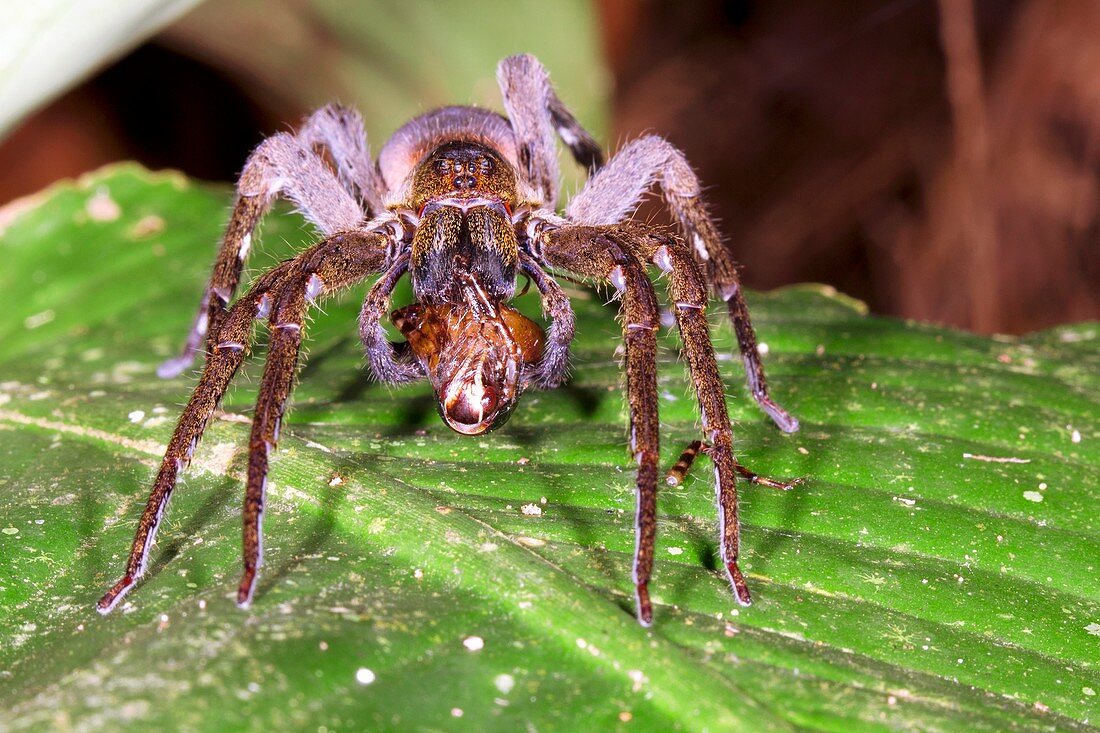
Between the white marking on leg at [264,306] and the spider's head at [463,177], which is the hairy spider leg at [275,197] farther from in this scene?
the white marking on leg at [264,306]

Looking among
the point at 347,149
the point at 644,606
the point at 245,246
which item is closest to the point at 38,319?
the point at 245,246

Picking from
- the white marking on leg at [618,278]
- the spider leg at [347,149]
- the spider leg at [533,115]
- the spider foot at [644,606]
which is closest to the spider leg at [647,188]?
the spider leg at [533,115]

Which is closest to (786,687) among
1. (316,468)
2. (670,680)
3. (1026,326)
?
(670,680)

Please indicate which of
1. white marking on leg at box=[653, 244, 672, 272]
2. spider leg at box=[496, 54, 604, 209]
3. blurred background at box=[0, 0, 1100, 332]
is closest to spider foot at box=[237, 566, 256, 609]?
white marking on leg at box=[653, 244, 672, 272]

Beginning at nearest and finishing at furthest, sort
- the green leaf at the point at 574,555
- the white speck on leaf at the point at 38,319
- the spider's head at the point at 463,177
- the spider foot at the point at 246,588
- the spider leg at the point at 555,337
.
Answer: the green leaf at the point at 574,555 < the spider foot at the point at 246,588 < the spider leg at the point at 555,337 < the spider's head at the point at 463,177 < the white speck on leaf at the point at 38,319

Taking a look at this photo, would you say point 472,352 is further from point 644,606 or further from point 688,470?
point 644,606

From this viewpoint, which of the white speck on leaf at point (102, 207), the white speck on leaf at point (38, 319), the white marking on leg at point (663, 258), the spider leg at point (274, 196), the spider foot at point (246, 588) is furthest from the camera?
the white speck on leaf at point (102, 207)
